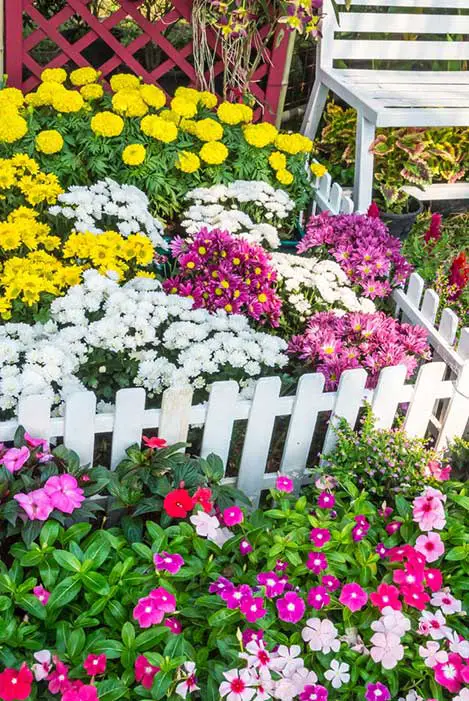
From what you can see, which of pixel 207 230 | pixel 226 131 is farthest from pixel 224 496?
pixel 226 131

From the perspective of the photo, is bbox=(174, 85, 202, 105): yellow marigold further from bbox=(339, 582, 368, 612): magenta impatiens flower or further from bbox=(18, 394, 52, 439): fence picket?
bbox=(339, 582, 368, 612): magenta impatiens flower

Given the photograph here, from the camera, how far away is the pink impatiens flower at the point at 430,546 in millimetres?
1966

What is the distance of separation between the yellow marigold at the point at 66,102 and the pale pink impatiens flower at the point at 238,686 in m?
2.54

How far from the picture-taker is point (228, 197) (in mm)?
3396

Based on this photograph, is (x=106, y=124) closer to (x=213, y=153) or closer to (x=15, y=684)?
(x=213, y=153)

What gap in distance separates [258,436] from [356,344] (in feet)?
1.68

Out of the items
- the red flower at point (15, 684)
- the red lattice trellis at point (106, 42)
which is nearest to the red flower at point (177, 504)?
the red flower at point (15, 684)

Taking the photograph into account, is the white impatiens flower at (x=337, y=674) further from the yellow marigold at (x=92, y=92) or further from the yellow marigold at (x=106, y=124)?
the yellow marigold at (x=92, y=92)

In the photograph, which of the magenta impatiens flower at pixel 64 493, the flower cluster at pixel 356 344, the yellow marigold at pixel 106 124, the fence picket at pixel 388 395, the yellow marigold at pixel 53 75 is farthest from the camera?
the yellow marigold at pixel 53 75

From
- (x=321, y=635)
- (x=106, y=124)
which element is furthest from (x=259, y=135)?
(x=321, y=635)

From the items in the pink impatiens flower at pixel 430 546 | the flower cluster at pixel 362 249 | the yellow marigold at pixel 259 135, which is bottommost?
the pink impatiens flower at pixel 430 546

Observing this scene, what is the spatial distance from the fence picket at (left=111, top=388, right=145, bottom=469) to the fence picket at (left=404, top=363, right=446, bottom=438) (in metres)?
0.88

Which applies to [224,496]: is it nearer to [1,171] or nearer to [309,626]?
[309,626]

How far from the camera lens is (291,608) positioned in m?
1.82
